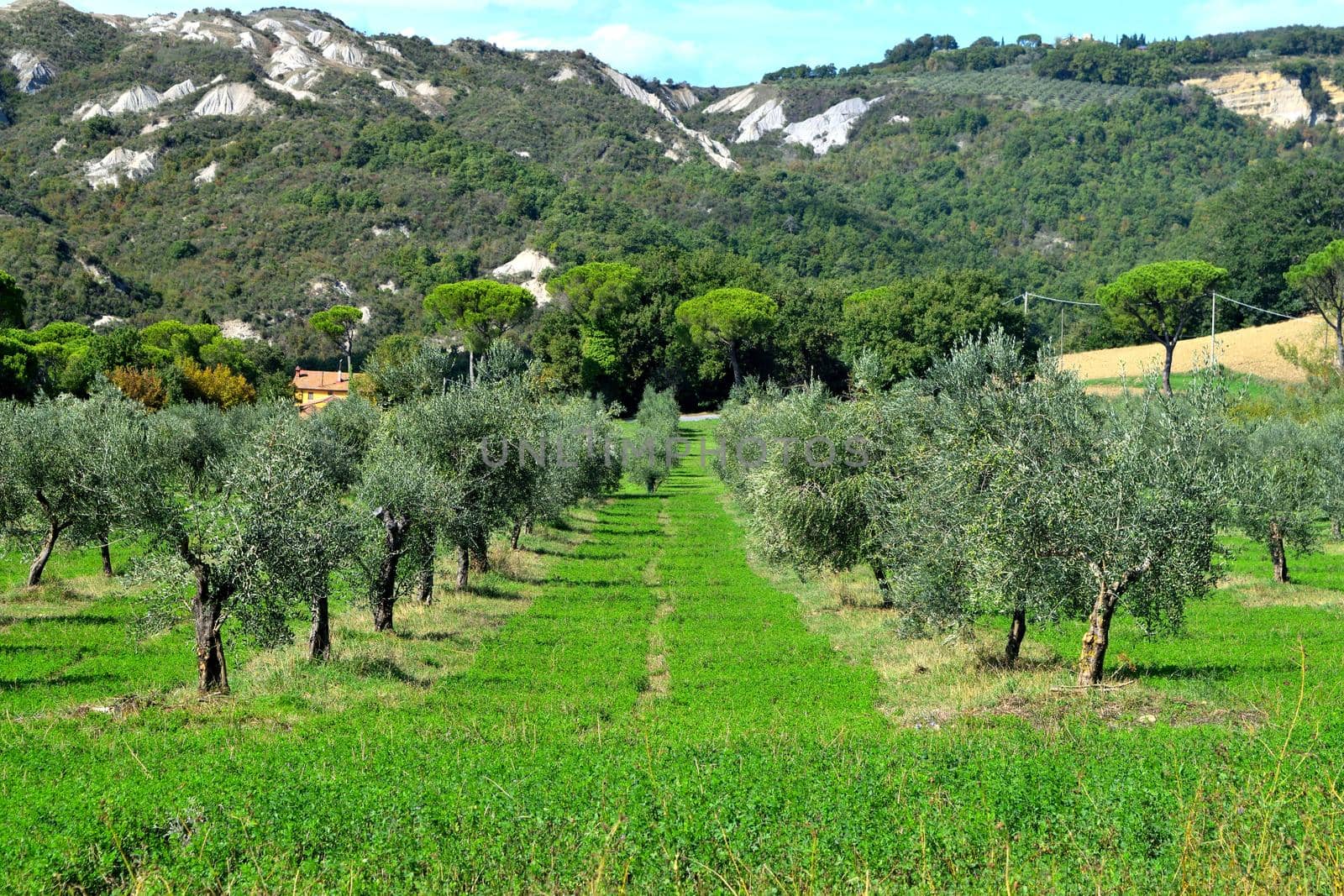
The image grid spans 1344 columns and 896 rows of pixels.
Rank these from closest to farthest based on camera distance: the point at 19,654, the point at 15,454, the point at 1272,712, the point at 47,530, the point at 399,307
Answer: the point at 1272,712
the point at 19,654
the point at 15,454
the point at 47,530
the point at 399,307

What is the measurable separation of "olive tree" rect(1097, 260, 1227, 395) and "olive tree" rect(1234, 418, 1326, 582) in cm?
4668

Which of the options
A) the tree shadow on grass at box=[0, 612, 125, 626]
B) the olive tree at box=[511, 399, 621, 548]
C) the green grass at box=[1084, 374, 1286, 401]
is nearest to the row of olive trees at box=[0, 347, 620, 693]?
the olive tree at box=[511, 399, 621, 548]

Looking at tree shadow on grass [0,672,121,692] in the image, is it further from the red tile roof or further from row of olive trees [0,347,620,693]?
the red tile roof

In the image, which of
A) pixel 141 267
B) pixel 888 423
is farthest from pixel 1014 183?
pixel 888 423

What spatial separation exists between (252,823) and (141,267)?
143625mm

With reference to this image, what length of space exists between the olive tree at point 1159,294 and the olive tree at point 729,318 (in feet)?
105

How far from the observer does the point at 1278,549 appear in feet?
117

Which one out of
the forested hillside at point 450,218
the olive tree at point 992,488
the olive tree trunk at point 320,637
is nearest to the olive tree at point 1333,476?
the olive tree at point 992,488

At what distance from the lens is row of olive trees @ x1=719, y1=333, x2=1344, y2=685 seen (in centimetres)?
1969

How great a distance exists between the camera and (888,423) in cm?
3047

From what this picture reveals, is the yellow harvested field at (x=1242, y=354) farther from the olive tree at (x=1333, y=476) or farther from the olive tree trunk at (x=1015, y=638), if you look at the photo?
the olive tree trunk at (x=1015, y=638)

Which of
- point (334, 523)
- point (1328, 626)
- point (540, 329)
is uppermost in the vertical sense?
point (540, 329)

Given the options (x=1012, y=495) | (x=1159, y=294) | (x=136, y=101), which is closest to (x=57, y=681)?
(x=1012, y=495)

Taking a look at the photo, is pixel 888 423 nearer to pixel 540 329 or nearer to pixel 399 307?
pixel 540 329
